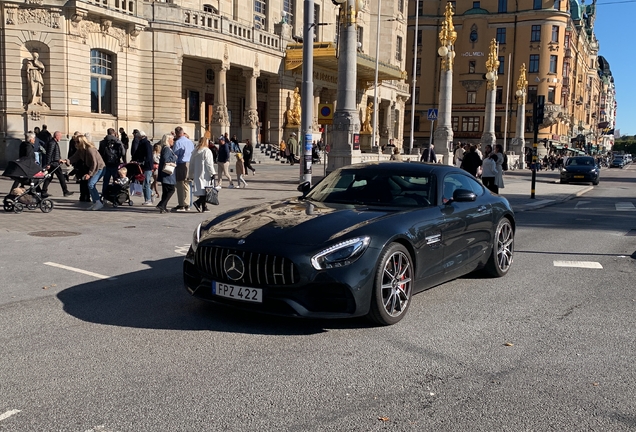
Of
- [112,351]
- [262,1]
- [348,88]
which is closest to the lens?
[112,351]

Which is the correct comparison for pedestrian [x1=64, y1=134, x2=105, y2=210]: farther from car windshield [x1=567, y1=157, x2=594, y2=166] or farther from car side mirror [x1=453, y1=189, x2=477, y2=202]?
car windshield [x1=567, y1=157, x2=594, y2=166]

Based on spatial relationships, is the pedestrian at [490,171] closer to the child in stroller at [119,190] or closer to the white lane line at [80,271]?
the child in stroller at [119,190]

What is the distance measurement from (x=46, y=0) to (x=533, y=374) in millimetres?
27888

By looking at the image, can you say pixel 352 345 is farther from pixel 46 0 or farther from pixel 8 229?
pixel 46 0

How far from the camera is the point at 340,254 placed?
18.2 feet

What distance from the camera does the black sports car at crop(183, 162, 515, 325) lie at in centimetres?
545

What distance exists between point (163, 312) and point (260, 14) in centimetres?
3744

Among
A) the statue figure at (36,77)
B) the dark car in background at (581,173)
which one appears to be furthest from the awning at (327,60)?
the statue figure at (36,77)

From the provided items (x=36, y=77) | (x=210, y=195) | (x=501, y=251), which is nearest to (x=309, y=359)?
(x=501, y=251)

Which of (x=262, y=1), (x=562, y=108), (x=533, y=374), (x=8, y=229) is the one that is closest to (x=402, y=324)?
(x=533, y=374)

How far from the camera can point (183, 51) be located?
33062mm

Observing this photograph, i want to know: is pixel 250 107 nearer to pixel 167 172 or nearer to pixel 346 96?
pixel 346 96

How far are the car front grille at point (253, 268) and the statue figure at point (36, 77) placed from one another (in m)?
24.9

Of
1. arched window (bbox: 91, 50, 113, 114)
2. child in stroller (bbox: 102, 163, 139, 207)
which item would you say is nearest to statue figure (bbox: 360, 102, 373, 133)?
arched window (bbox: 91, 50, 113, 114)
